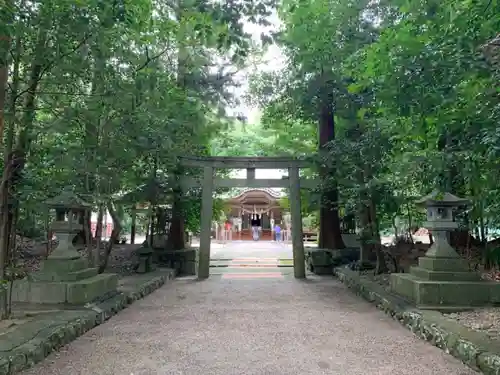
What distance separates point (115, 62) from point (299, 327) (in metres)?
4.60

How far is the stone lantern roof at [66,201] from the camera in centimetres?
578

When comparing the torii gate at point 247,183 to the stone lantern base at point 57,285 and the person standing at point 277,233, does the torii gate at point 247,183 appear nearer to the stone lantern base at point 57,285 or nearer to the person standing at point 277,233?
the stone lantern base at point 57,285

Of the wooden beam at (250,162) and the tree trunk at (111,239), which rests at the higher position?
the wooden beam at (250,162)

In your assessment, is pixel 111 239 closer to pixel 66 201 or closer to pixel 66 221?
pixel 66 221

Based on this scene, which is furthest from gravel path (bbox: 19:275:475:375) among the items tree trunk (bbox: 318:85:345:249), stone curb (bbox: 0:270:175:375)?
tree trunk (bbox: 318:85:345:249)

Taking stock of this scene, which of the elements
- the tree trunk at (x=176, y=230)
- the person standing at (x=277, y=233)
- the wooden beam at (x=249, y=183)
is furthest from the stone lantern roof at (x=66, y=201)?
the person standing at (x=277, y=233)

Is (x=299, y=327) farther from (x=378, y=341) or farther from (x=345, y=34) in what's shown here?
(x=345, y=34)

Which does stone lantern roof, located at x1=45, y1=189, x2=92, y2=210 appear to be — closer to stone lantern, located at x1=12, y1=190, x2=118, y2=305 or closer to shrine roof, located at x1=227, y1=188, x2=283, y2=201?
stone lantern, located at x1=12, y1=190, x2=118, y2=305

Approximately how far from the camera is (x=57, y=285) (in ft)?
17.5

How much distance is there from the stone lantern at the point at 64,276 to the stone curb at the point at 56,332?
27 centimetres

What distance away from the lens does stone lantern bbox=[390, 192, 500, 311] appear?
5.29m

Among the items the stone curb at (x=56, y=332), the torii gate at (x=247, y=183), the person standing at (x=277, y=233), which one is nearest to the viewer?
the stone curb at (x=56, y=332)

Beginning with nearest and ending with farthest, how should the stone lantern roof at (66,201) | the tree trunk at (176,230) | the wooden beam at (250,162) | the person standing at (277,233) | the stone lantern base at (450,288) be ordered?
the stone lantern base at (450,288)
the stone lantern roof at (66,201)
the wooden beam at (250,162)
the tree trunk at (176,230)
the person standing at (277,233)

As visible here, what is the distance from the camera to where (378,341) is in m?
4.42
